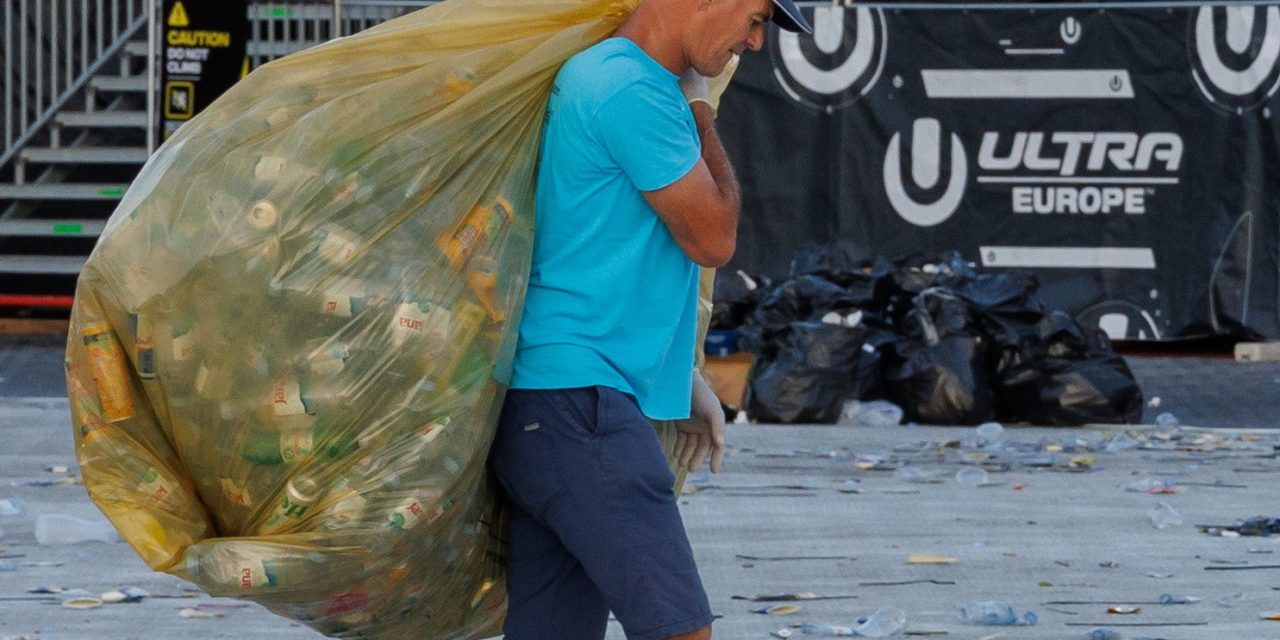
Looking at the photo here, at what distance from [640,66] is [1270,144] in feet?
32.5

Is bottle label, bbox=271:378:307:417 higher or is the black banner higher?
bottle label, bbox=271:378:307:417

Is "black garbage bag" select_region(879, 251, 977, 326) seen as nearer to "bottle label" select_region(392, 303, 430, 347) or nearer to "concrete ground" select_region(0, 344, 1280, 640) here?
"concrete ground" select_region(0, 344, 1280, 640)

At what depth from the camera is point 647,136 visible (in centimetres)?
318

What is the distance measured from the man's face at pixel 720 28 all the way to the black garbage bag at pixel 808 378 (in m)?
6.48

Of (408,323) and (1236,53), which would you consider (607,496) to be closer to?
(408,323)

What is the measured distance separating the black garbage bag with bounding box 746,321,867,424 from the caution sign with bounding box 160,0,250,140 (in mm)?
4474

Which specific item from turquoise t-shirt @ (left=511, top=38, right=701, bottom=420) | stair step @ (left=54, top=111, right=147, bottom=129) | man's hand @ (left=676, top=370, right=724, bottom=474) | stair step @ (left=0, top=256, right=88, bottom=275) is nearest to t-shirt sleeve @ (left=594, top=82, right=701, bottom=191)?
turquoise t-shirt @ (left=511, top=38, right=701, bottom=420)

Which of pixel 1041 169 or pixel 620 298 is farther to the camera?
pixel 1041 169

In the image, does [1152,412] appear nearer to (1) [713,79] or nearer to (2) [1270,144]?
(2) [1270,144]

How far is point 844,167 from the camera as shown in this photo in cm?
1242

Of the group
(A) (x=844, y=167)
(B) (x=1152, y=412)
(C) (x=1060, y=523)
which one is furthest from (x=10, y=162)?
(C) (x=1060, y=523)

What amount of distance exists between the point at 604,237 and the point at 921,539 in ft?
11.8

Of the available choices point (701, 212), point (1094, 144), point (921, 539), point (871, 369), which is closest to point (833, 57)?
point (1094, 144)

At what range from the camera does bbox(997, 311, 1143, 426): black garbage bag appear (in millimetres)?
9797
